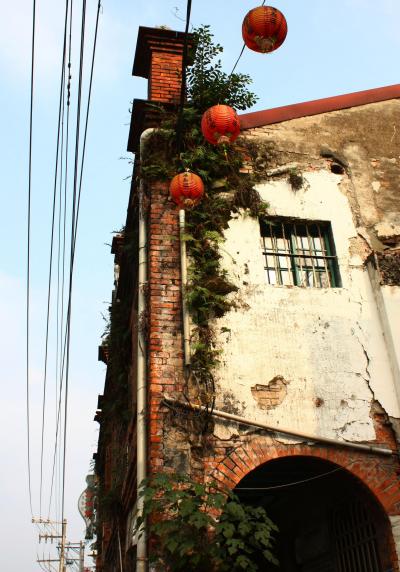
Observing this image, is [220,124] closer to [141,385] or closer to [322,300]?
[322,300]

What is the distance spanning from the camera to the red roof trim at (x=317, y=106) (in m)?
9.25

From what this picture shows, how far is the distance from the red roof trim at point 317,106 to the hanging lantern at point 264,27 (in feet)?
8.39

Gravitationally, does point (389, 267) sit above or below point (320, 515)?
above

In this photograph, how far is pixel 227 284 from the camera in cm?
795

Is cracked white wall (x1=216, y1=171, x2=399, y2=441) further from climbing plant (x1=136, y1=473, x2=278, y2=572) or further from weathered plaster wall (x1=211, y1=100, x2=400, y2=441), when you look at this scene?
climbing plant (x1=136, y1=473, x2=278, y2=572)

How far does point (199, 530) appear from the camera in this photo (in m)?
6.41

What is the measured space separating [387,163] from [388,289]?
219cm

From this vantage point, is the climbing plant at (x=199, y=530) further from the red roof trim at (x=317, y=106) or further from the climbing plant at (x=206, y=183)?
the red roof trim at (x=317, y=106)

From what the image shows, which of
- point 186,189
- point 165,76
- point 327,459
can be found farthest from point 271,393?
point 165,76

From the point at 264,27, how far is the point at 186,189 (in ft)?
6.77

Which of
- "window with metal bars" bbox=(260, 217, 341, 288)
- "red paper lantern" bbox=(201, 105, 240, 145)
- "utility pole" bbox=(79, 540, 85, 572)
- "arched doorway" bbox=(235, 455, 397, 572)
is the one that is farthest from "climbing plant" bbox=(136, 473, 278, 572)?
"utility pole" bbox=(79, 540, 85, 572)

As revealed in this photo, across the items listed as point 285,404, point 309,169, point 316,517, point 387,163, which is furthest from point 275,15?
point 316,517

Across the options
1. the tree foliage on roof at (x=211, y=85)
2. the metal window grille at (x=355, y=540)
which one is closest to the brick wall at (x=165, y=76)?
the tree foliage on roof at (x=211, y=85)

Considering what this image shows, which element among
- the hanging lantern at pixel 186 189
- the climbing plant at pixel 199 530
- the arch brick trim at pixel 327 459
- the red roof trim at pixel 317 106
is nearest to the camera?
the climbing plant at pixel 199 530
